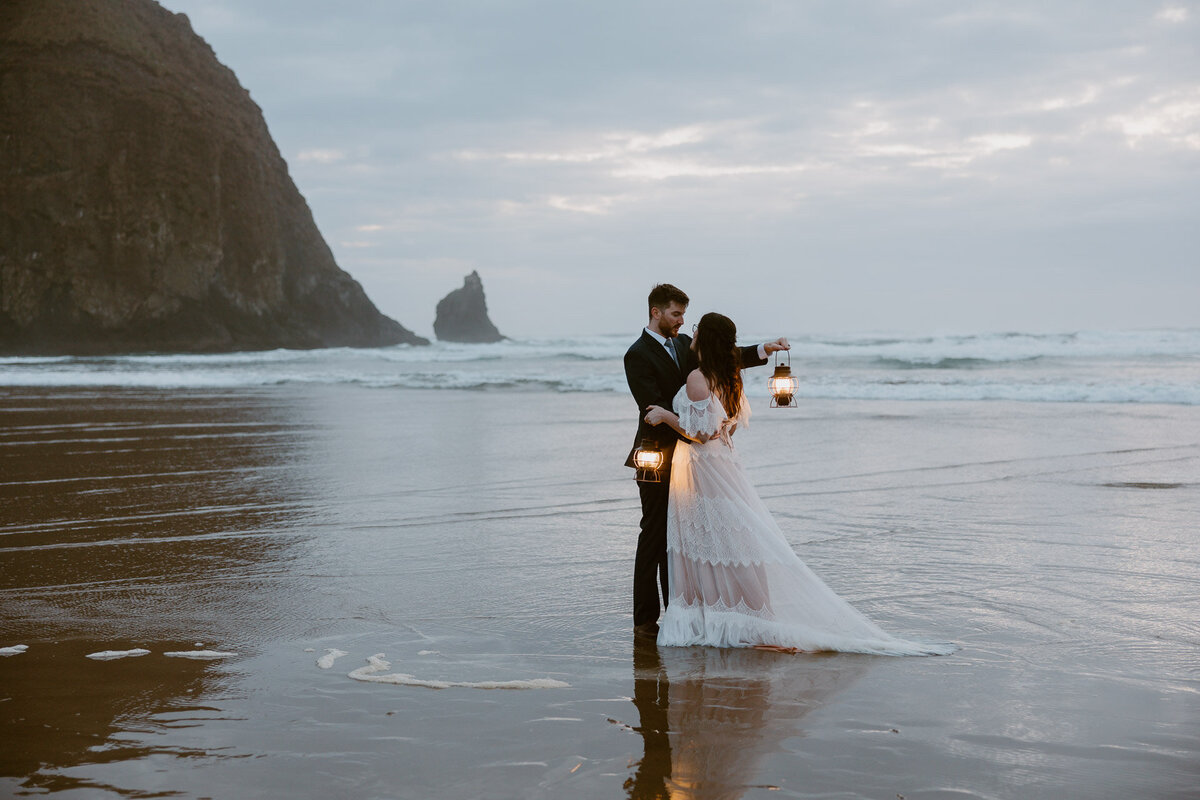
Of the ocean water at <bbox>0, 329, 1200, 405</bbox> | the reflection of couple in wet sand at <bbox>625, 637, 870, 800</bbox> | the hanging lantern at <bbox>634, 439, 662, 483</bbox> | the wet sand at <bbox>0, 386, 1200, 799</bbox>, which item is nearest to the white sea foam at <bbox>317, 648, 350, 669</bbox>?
the wet sand at <bbox>0, 386, 1200, 799</bbox>

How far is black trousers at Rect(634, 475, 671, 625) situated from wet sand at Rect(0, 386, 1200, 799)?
0.24m

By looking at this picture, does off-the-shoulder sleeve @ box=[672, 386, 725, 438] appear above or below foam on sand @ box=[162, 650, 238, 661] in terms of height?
above

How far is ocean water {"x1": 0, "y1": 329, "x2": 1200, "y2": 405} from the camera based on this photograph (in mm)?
21031

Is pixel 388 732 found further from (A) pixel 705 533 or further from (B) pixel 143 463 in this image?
(B) pixel 143 463

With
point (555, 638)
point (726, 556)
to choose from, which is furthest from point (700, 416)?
point (555, 638)

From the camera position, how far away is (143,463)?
11.3 m

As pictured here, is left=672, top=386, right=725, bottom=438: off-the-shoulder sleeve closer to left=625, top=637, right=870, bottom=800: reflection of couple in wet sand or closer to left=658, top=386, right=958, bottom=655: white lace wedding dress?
left=658, top=386, right=958, bottom=655: white lace wedding dress

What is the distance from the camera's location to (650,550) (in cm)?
510

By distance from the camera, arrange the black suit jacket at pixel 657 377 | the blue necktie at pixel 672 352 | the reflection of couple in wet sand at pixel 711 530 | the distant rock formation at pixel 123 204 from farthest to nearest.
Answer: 1. the distant rock formation at pixel 123 204
2. the blue necktie at pixel 672 352
3. the black suit jacket at pixel 657 377
4. the reflection of couple in wet sand at pixel 711 530

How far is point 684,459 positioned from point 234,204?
6925 centimetres

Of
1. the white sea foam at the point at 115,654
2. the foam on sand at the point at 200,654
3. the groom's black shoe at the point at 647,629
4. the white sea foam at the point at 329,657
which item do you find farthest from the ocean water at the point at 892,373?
Answer: the white sea foam at the point at 115,654

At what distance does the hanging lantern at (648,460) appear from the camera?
4781mm

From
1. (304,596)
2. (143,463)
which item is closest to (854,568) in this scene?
(304,596)

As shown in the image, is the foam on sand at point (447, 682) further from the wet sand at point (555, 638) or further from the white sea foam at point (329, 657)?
the white sea foam at point (329, 657)
